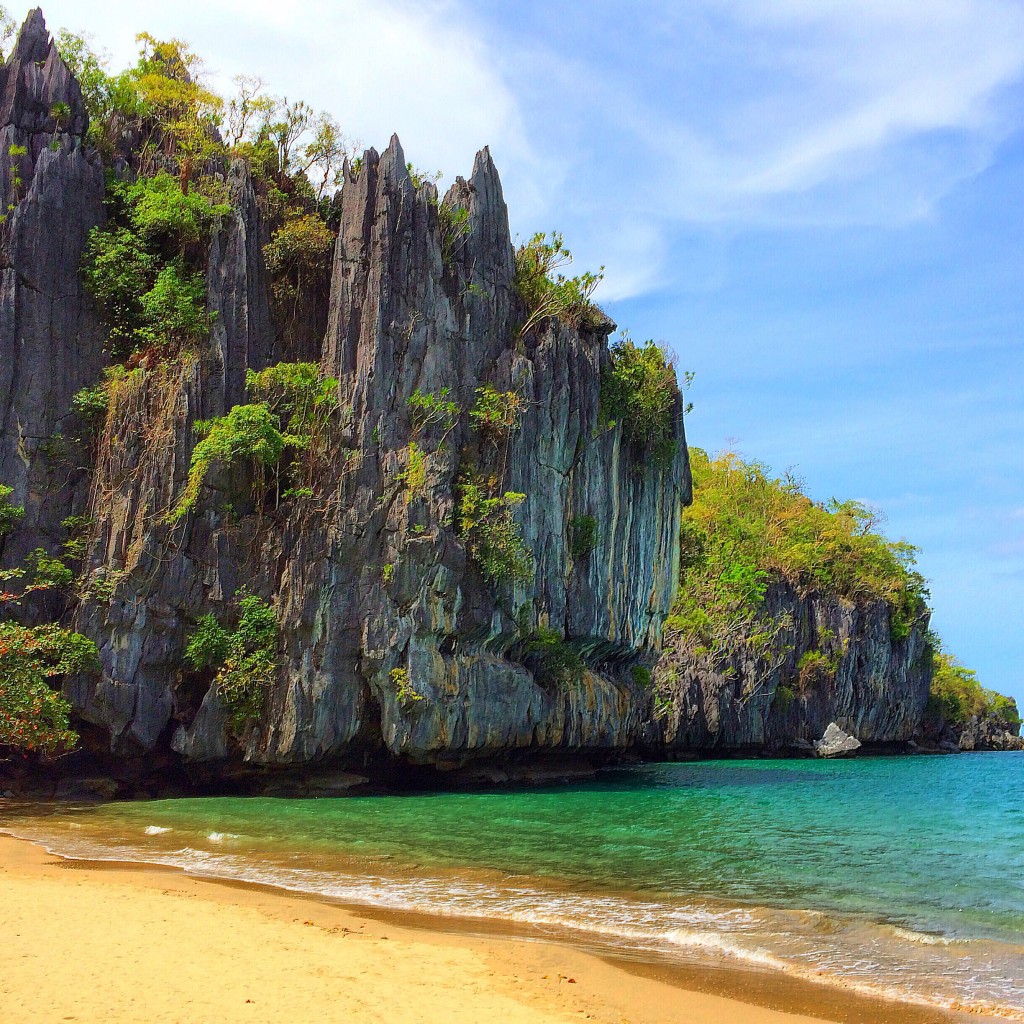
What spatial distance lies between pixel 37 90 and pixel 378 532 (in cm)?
1459

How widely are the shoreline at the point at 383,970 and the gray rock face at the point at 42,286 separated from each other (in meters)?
13.7

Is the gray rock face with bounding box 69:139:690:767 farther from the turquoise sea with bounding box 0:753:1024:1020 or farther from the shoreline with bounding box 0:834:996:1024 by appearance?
the shoreline with bounding box 0:834:996:1024

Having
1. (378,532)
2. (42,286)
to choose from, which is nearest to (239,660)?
(378,532)

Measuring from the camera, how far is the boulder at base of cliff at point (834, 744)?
50219 mm

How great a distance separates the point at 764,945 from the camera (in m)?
9.66

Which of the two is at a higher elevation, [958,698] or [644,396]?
[644,396]

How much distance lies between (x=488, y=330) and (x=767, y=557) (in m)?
27.5

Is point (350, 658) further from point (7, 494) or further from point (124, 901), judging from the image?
point (124, 901)

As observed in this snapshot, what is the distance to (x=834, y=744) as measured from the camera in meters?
50.4

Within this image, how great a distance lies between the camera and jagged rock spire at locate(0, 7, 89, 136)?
24.3 m

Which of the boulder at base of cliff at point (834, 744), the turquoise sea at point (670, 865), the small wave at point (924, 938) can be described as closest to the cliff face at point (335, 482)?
the turquoise sea at point (670, 865)

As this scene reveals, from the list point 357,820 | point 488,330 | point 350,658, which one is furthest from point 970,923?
point 488,330

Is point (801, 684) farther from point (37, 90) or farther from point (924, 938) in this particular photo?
point (37, 90)

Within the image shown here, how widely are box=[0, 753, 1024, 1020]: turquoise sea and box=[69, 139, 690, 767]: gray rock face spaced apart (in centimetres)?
218
